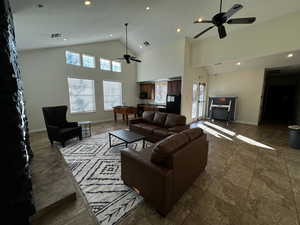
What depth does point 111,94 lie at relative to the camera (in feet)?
23.5

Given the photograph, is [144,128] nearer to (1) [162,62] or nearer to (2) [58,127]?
(2) [58,127]

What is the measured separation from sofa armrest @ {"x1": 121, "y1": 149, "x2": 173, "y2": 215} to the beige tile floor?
20cm

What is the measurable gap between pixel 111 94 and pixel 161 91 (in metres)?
2.90

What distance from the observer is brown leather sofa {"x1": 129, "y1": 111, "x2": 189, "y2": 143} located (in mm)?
3489

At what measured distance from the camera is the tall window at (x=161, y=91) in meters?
7.40

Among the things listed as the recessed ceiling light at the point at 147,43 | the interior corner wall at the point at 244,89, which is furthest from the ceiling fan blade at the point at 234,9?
the interior corner wall at the point at 244,89

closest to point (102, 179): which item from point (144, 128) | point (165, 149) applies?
point (165, 149)

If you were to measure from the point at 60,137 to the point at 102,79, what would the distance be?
3.93 meters

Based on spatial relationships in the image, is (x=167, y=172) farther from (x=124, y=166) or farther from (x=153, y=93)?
(x=153, y=93)

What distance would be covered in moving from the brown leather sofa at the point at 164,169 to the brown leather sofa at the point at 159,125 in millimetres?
1473

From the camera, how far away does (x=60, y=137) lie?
11.5ft

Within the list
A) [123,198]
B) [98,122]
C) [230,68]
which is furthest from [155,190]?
[230,68]

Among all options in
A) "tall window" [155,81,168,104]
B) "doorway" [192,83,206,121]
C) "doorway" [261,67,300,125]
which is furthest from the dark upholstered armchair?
"doorway" [261,67,300,125]

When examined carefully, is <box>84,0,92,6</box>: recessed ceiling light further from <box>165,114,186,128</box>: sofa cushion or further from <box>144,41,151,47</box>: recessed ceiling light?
<box>144,41,151,47</box>: recessed ceiling light
